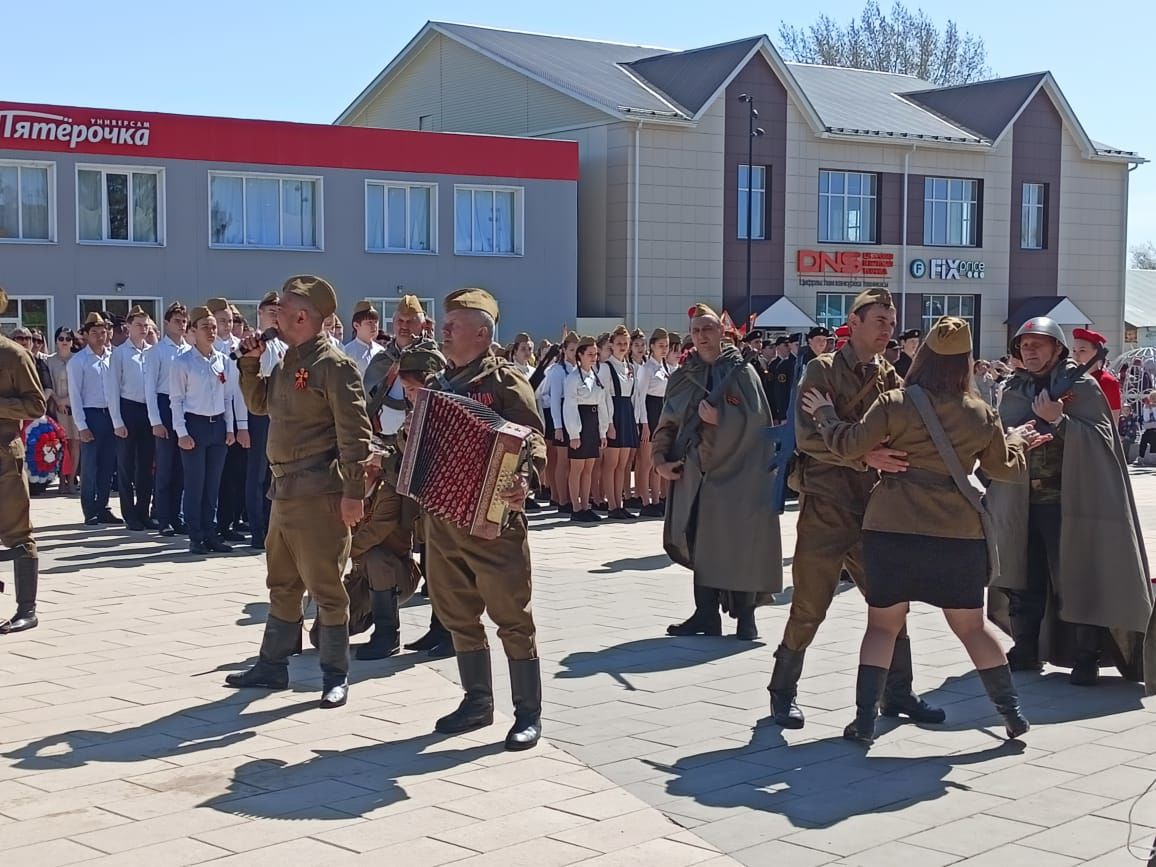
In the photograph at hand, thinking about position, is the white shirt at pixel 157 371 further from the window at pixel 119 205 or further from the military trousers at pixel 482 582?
the window at pixel 119 205

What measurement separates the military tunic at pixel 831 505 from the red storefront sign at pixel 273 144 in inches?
987

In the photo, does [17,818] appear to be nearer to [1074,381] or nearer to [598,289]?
[1074,381]

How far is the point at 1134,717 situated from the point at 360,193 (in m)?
27.4

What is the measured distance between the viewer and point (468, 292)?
23.0ft

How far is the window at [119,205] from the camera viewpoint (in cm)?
3000

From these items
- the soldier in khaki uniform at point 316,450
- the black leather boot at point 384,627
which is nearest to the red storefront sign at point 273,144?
the black leather boot at point 384,627

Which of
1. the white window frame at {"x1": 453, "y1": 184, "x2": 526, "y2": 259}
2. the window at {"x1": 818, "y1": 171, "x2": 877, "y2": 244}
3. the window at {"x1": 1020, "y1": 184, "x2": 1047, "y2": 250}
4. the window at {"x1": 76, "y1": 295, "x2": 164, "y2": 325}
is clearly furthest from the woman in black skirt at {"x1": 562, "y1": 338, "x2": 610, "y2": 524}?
the window at {"x1": 1020, "y1": 184, "x2": 1047, "y2": 250}

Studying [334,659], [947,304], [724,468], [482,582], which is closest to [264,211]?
[947,304]

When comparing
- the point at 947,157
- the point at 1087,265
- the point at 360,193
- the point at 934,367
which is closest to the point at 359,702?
the point at 934,367

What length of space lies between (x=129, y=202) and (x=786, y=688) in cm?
2598

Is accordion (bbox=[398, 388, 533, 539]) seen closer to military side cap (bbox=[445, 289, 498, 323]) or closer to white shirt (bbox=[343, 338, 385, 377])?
military side cap (bbox=[445, 289, 498, 323])

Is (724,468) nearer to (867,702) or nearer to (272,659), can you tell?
(867,702)

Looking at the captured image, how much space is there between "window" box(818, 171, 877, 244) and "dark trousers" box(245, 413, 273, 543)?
99.4ft

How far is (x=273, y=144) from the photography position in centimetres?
3172
